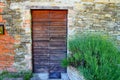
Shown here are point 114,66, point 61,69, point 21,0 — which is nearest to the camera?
point 114,66

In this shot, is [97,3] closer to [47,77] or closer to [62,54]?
[62,54]

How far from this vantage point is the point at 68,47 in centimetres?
621

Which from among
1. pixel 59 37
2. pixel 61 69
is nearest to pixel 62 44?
pixel 59 37

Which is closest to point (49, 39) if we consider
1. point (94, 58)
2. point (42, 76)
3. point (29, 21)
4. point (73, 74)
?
point (29, 21)

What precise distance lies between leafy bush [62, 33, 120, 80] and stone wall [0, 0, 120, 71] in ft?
1.47

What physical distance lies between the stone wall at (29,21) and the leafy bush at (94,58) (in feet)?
1.47

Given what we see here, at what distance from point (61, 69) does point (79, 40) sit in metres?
1.19

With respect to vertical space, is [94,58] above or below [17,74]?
above

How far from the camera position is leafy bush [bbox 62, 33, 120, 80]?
4.94m

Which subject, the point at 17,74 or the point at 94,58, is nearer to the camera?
the point at 94,58

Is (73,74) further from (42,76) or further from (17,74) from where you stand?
(17,74)

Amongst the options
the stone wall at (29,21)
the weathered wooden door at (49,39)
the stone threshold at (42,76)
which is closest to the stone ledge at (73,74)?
the stone threshold at (42,76)

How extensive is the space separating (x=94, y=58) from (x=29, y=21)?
2165 mm

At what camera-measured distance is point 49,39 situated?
6449mm
